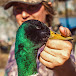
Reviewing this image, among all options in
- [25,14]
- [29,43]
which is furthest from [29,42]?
[25,14]

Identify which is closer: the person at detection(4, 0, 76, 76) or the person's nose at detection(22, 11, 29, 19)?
the person at detection(4, 0, 76, 76)

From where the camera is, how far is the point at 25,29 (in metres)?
0.45

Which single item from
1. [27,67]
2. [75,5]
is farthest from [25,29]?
[75,5]

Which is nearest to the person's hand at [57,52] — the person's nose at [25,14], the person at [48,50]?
the person at [48,50]

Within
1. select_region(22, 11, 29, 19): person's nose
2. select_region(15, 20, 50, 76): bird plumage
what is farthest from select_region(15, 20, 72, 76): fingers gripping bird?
select_region(22, 11, 29, 19): person's nose

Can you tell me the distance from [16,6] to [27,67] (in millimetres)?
555

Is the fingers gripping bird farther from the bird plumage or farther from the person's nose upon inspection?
the person's nose

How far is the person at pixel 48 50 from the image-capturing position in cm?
43

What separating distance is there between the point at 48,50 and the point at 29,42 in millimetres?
74

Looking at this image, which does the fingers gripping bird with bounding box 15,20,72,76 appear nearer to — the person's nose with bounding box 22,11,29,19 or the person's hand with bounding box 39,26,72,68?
the person's hand with bounding box 39,26,72,68

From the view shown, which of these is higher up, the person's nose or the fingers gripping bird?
the person's nose

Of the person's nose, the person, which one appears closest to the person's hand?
the person

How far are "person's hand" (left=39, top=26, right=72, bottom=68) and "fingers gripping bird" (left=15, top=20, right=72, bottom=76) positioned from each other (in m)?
0.02

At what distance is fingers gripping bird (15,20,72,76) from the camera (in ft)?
1.46
